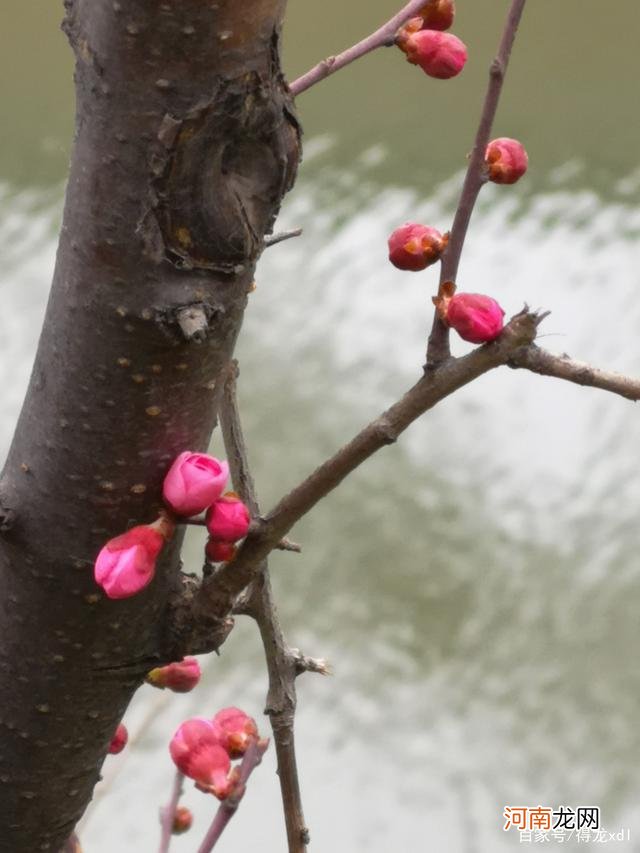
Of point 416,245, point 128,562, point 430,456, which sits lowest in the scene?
point 128,562

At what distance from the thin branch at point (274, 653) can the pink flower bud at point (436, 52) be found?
119 mm

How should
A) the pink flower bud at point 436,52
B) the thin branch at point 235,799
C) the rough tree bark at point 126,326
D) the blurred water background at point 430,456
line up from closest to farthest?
the rough tree bark at point 126,326 < the pink flower bud at point 436,52 < the thin branch at point 235,799 < the blurred water background at point 430,456

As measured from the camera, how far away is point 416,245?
0.41 m

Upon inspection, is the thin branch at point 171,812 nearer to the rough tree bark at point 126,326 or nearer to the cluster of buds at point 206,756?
the cluster of buds at point 206,756

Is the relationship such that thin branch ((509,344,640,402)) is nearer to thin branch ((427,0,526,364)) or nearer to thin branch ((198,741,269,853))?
thin branch ((427,0,526,364))

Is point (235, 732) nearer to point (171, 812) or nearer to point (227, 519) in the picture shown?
point (171, 812)

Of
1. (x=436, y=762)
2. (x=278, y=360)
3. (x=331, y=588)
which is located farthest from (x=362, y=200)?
(x=436, y=762)

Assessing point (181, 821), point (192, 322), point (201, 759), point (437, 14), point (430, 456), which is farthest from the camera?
point (430, 456)

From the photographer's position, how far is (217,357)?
1.23 feet

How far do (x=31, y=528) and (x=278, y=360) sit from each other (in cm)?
155

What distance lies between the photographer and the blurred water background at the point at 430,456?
1.48m

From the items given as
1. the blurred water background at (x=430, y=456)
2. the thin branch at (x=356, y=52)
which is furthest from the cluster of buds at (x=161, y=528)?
the blurred water background at (x=430, y=456)

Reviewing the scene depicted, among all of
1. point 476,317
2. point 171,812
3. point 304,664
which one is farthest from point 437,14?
point 171,812

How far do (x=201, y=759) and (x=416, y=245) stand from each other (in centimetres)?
26
